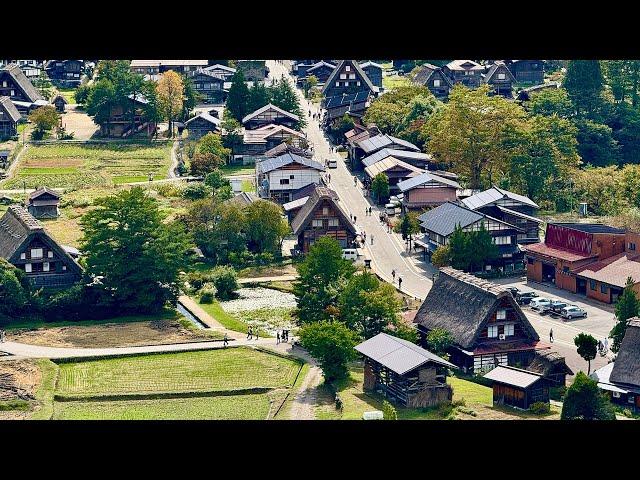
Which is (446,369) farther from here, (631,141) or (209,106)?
(209,106)

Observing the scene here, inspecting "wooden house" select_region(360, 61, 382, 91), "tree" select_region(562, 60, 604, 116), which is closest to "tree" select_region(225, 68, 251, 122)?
"wooden house" select_region(360, 61, 382, 91)

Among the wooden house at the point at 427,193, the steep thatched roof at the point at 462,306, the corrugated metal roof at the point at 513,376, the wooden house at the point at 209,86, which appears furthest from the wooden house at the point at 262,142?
the corrugated metal roof at the point at 513,376

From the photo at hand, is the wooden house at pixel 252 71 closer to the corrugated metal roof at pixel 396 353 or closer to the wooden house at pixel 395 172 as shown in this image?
the wooden house at pixel 395 172

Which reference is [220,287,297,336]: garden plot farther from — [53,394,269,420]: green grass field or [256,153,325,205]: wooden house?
[256,153,325,205]: wooden house

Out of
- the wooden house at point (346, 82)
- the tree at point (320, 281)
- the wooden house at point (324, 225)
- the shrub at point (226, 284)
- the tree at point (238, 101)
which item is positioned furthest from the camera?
the wooden house at point (346, 82)

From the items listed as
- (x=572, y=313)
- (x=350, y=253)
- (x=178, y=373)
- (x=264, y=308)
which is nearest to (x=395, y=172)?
(x=350, y=253)

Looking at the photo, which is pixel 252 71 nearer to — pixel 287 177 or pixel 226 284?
pixel 287 177

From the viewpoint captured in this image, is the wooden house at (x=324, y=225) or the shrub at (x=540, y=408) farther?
→ the wooden house at (x=324, y=225)
